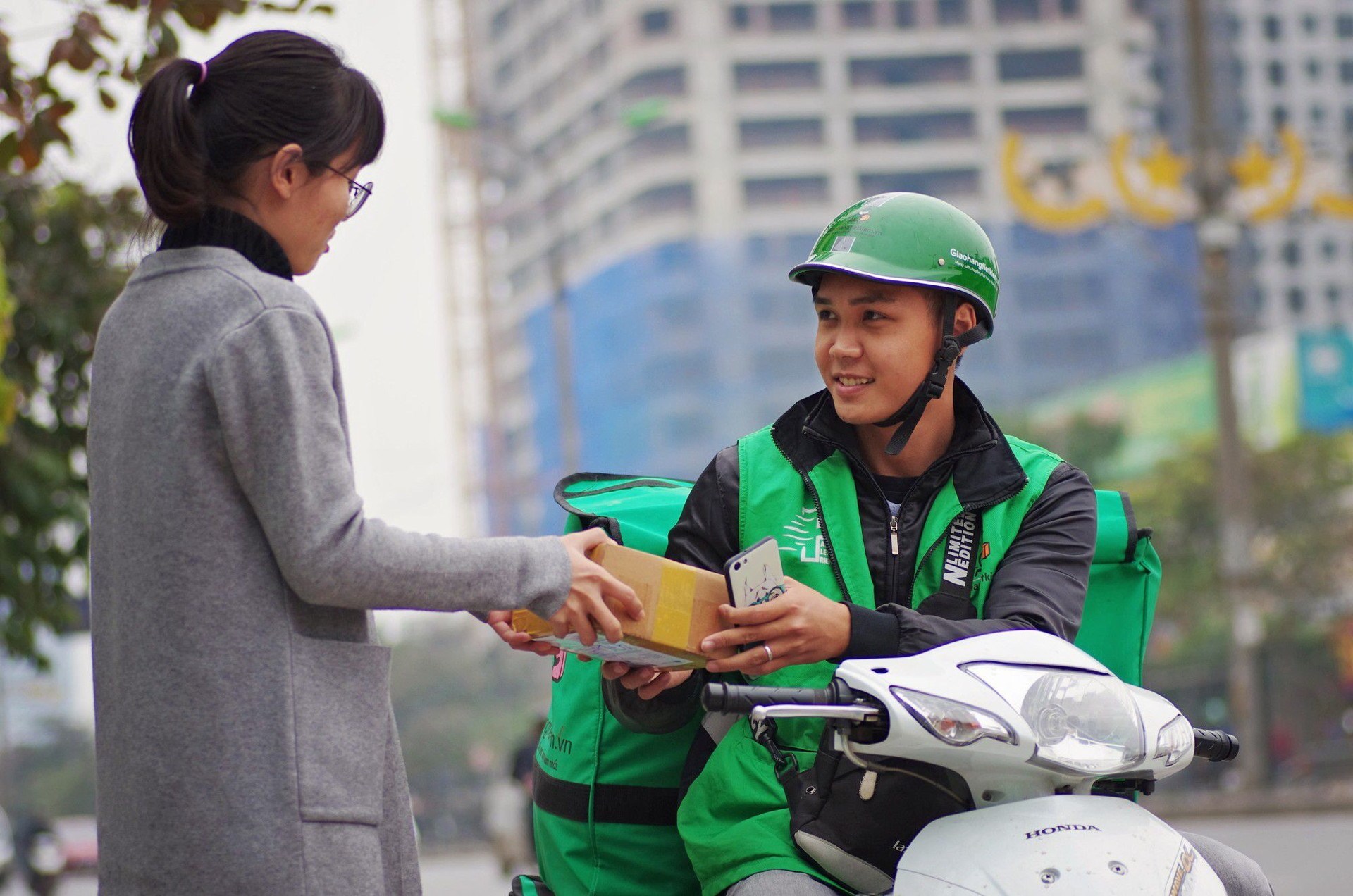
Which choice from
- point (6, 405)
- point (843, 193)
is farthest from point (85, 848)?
point (843, 193)

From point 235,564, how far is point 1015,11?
6985cm

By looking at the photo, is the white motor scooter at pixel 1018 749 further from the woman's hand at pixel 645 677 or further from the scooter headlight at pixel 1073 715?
the woman's hand at pixel 645 677

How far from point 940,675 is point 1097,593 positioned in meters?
1.09

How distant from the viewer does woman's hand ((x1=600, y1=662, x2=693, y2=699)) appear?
10.1 ft

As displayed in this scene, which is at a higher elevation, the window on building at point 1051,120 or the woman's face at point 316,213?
the window on building at point 1051,120

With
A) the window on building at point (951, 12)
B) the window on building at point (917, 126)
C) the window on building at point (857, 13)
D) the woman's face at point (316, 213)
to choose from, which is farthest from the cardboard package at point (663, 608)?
the window on building at point (857, 13)

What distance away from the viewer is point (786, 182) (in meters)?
68.9

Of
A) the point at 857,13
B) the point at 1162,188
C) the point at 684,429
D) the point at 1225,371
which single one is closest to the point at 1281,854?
the point at 1225,371

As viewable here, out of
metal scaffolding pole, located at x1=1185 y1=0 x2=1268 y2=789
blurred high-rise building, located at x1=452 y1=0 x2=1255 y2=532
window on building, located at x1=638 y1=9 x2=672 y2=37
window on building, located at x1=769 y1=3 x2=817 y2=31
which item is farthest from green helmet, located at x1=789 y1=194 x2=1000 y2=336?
window on building, located at x1=638 y1=9 x2=672 y2=37

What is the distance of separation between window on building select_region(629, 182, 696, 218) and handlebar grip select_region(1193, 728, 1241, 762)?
216 ft

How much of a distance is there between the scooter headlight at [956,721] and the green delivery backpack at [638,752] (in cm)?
104

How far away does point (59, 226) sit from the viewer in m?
8.25

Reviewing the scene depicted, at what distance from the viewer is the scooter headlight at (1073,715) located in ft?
7.93

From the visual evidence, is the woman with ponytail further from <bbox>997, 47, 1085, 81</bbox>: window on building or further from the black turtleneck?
<bbox>997, 47, 1085, 81</bbox>: window on building
